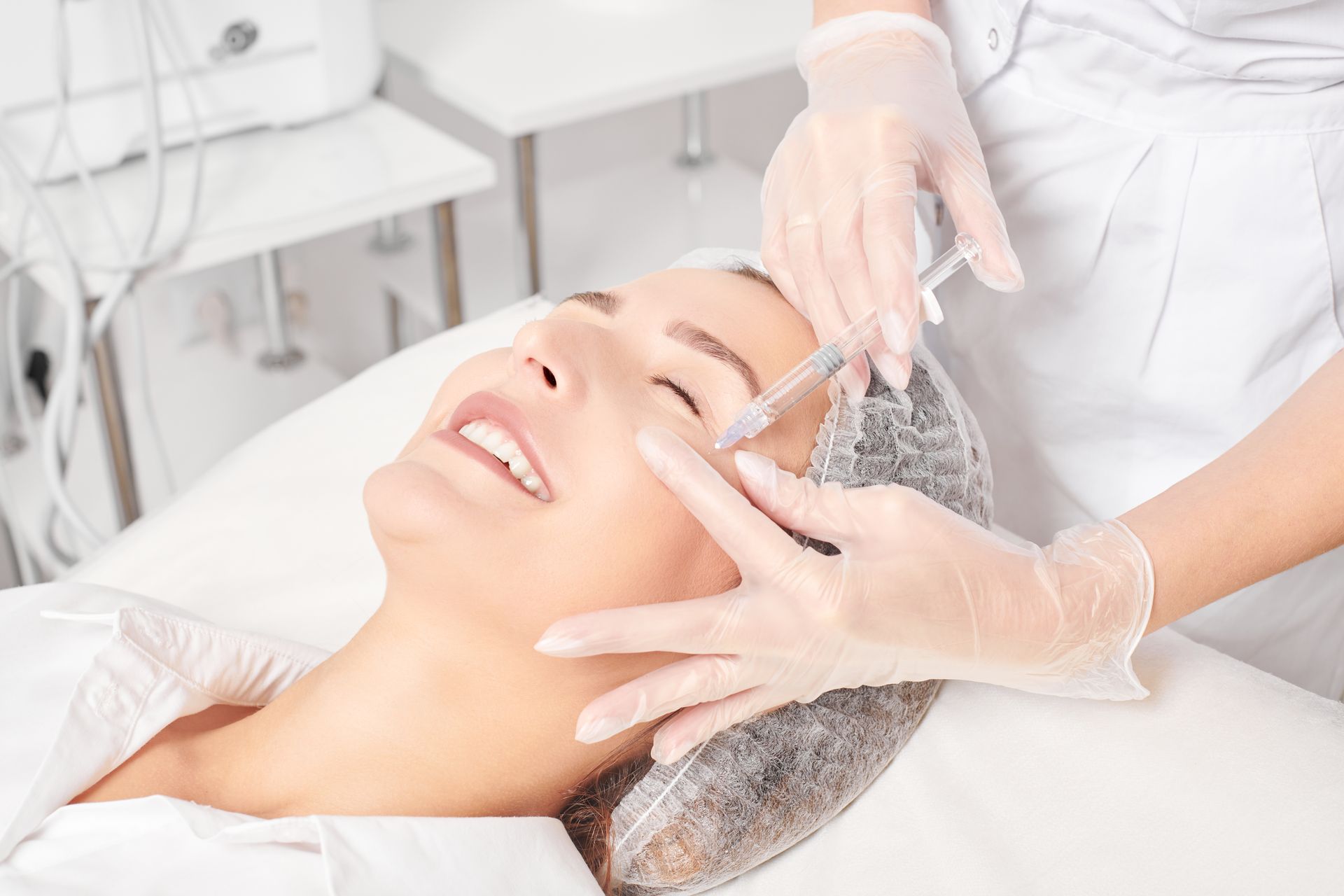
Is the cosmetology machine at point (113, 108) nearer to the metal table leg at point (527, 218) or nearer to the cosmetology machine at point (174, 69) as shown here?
the cosmetology machine at point (174, 69)

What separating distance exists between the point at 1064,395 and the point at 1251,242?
24 centimetres

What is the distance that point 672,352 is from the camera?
1071 mm

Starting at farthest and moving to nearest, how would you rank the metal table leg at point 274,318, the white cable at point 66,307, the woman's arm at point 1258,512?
the metal table leg at point 274,318, the white cable at point 66,307, the woman's arm at point 1258,512

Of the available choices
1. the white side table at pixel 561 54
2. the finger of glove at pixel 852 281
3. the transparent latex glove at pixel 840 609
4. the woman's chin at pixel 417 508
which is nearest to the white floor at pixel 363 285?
the white side table at pixel 561 54

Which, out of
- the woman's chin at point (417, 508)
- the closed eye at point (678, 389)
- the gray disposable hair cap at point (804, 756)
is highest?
the closed eye at point (678, 389)

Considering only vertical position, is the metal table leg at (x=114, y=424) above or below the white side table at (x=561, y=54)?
below

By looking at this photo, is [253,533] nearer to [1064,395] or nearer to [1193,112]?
[1064,395]

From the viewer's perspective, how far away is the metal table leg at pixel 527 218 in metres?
2.10

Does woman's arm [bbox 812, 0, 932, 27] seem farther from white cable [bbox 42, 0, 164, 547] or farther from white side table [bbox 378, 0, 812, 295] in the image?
white cable [bbox 42, 0, 164, 547]

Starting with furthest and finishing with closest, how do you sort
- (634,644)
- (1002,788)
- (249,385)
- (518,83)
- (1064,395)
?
(249,385) → (518,83) → (1064,395) → (1002,788) → (634,644)

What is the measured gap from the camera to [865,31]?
132 centimetres

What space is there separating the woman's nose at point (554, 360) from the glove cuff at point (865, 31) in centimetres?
52

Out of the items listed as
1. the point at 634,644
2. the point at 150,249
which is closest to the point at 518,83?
the point at 150,249

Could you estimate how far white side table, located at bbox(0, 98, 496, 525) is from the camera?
175 centimetres
